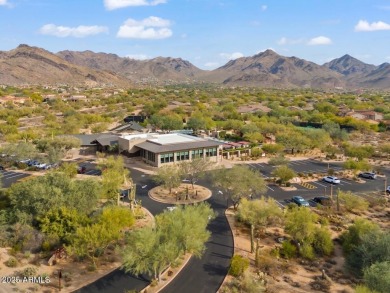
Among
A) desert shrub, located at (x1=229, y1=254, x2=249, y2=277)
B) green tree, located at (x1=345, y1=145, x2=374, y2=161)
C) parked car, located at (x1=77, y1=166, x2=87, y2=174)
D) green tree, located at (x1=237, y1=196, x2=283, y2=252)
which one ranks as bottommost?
desert shrub, located at (x1=229, y1=254, x2=249, y2=277)

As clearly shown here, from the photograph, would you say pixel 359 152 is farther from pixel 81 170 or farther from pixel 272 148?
pixel 81 170

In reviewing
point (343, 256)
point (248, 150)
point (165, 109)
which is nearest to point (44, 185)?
point (343, 256)

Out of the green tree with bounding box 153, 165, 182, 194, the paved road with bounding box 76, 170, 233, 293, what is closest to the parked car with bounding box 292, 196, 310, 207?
the paved road with bounding box 76, 170, 233, 293

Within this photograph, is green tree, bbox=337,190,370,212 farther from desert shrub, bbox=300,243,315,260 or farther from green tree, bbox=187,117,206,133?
green tree, bbox=187,117,206,133

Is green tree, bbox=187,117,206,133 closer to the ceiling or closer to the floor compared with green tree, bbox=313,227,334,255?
closer to the ceiling

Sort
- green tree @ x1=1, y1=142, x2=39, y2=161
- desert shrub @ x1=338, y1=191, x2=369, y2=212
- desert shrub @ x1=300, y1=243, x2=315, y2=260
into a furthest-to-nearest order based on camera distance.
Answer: green tree @ x1=1, y1=142, x2=39, y2=161, desert shrub @ x1=338, y1=191, x2=369, y2=212, desert shrub @ x1=300, y1=243, x2=315, y2=260

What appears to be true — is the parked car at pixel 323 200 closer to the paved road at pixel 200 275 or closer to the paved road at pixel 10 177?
the paved road at pixel 200 275
